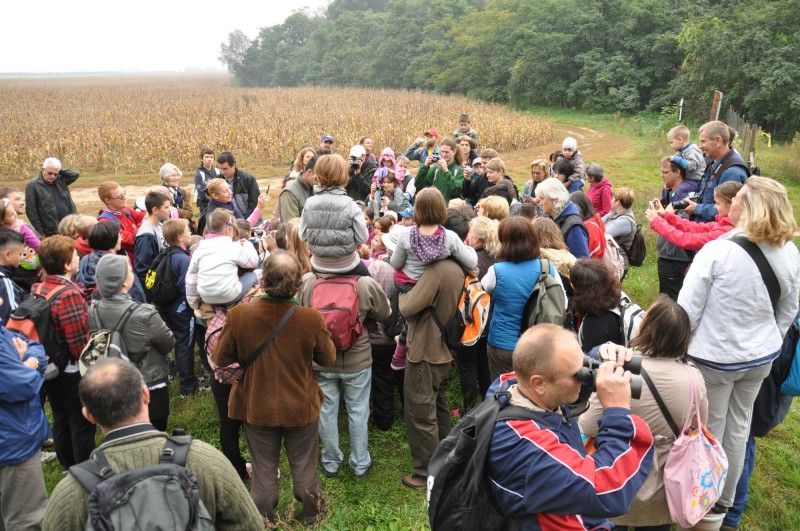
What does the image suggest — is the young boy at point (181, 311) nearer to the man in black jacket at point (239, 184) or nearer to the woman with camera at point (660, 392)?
the man in black jacket at point (239, 184)

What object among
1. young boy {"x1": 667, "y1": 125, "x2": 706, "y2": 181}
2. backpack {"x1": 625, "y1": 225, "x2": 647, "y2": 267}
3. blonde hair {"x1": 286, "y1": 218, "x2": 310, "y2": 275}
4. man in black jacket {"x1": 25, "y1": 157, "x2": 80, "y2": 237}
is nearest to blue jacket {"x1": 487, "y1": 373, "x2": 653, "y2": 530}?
blonde hair {"x1": 286, "y1": 218, "x2": 310, "y2": 275}

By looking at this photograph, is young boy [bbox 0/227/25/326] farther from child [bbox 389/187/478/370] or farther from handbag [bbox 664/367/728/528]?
handbag [bbox 664/367/728/528]

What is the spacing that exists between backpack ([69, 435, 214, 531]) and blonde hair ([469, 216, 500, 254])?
326cm

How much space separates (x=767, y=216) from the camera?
3.15 meters

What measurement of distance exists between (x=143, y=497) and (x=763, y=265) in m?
3.36

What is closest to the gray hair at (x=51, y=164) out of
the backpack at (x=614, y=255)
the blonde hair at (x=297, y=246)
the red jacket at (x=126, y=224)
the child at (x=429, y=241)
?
the red jacket at (x=126, y=224)

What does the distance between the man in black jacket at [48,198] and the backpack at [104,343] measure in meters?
4.74

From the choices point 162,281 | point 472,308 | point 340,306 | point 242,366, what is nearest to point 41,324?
point 162,281

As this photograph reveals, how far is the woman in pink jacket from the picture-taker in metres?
4.13

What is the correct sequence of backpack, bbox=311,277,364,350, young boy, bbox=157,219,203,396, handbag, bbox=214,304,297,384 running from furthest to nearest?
young boy, bbox=157,219,203,396
backpack, bbox=311,277,364,350
handbag, bbox=214,304,297,384

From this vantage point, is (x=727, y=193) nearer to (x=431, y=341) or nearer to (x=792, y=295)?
(x=792, y=295)

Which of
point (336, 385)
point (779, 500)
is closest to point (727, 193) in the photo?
point (779, 500)

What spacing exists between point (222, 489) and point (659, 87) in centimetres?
3841

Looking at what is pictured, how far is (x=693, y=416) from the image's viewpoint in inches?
101
